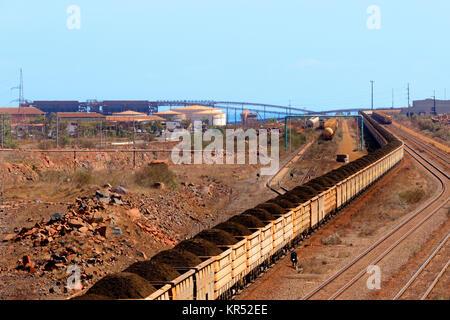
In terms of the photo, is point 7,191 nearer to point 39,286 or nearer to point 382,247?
point 39,286

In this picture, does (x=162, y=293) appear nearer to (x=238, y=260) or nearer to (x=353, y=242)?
(x=238, y=260)

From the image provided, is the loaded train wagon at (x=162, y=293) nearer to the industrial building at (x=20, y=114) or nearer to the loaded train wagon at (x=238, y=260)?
the loaded train wagon at (x=238, y=260)

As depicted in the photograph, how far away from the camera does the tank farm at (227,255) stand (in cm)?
1483

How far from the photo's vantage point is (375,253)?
26.3 meters

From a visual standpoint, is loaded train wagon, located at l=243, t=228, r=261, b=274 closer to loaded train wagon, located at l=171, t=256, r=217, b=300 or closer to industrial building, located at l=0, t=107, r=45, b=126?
loaded train wagon, located at l=171, t=256, r=217, b=300

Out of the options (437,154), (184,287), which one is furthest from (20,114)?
(184,287)

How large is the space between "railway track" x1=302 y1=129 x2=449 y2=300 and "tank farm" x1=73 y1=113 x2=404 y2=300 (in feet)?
8.77

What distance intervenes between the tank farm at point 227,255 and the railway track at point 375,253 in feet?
8.77

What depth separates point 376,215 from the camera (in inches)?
1479

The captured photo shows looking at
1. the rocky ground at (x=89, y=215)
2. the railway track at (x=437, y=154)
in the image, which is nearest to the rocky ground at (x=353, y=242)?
the rocky ground at (x=89, y=215)

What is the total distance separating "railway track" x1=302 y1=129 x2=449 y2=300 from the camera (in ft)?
67.3

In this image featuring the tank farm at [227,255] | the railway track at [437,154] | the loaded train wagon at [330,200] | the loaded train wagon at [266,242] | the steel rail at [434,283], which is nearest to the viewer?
the tank farm at [227,255]
